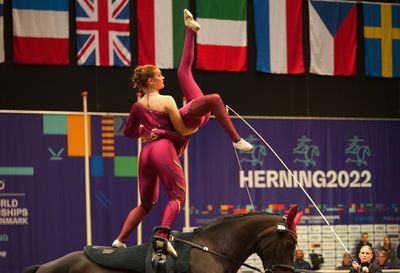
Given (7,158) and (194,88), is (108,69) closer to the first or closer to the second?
(7,158)

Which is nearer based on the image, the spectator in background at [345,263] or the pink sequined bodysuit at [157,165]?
the pink sequined bodysuit at [157,165]

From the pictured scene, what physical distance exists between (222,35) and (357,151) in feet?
10.0

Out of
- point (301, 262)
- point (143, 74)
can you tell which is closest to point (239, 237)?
point (143, 74)

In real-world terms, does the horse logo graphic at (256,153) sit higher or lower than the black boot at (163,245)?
higher

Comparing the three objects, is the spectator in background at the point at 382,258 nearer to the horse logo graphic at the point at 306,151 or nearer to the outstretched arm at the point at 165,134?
the horse logo graphic at the point at 306,151

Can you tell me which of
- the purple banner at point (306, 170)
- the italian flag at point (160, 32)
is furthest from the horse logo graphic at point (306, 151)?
the italian flag at point (160, 32)

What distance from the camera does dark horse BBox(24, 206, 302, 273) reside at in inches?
150

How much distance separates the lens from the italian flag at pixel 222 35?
1139 centimetres

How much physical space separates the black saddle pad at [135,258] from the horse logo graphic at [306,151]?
7.67m

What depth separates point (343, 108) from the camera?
1242 centimetres

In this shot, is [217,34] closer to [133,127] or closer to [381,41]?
[381,41]

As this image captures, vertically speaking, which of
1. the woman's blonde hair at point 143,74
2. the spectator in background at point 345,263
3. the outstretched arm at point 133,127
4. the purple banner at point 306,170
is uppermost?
the woman's blonde hair at point 143,74

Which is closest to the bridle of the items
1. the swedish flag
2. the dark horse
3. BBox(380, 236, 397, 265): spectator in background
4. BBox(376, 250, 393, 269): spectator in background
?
the dark horse

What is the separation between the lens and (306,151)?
11.5m
